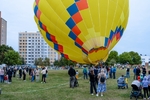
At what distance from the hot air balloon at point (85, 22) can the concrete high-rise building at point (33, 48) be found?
111 m

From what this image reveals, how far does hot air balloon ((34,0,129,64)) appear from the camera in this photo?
14.6 m

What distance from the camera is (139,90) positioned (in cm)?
1089

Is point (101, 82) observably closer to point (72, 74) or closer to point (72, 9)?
point (72, 74)

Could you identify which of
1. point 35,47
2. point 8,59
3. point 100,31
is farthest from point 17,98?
point 35,47

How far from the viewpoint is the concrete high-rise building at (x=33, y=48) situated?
128000 mm

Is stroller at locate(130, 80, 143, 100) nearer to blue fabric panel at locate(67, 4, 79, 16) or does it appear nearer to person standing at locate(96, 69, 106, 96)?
person standing at locate(96, 69, 106, 96)

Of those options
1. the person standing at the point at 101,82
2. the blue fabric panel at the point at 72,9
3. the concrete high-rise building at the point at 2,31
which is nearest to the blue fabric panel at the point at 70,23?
the blue fabric panel at the point at 72,9

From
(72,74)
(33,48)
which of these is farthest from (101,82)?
(33,48)

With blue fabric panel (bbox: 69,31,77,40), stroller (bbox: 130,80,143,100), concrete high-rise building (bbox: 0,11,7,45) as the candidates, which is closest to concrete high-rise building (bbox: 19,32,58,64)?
concrete high-rise building (bbox: 0,11,7,45)

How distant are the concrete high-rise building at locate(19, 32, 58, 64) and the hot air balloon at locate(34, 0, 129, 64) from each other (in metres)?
111

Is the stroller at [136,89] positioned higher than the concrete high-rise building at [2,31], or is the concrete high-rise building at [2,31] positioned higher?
the concrete high-rise building at [2,31]

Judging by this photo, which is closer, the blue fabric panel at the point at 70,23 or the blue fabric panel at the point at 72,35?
the blue fabric panel at the point at 70,23

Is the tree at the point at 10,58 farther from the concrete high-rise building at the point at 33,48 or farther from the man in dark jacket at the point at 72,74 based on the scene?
the man in dark jacket at the point at 72,74

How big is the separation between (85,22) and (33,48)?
117248 mm
